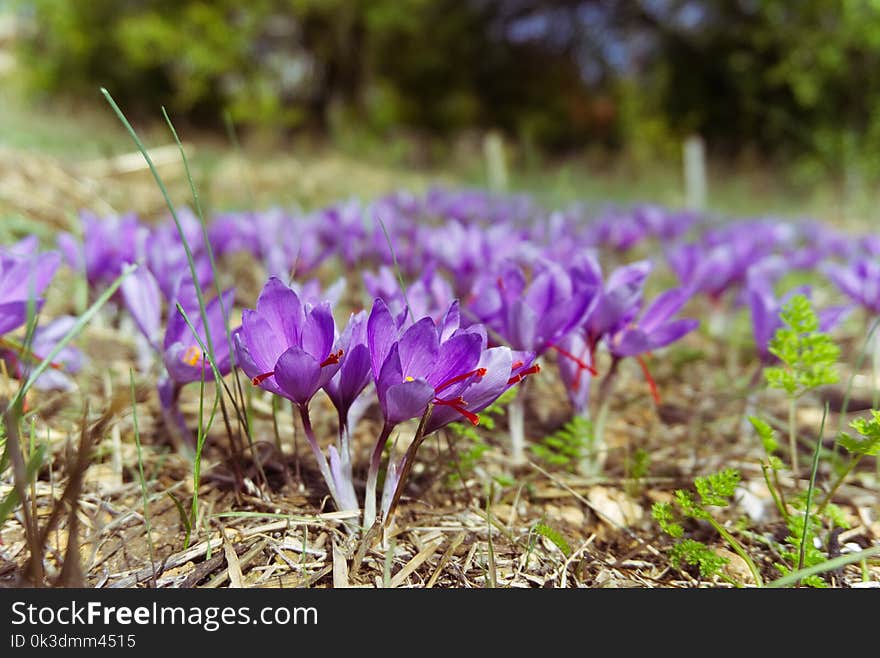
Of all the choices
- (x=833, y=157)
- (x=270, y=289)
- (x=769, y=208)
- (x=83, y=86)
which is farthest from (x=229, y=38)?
(x=270, y=289)

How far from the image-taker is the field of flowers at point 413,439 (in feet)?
3.47

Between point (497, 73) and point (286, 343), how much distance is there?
21.0m

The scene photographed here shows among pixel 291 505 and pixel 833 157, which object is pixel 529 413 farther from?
pixel 833 157

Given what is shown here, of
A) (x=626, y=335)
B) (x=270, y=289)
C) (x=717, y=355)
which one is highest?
(x=270, y=289)

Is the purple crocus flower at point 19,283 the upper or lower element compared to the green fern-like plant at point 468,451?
upper

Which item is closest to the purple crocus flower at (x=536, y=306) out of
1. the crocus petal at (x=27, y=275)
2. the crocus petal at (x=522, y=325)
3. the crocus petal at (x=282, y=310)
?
the crocus petal at (x=522, y=325)

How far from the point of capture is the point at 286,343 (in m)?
1.06

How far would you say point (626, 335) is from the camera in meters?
1.45

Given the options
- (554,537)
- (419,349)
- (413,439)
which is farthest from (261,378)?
(554,537)

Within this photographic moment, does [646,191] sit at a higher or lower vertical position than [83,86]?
lower

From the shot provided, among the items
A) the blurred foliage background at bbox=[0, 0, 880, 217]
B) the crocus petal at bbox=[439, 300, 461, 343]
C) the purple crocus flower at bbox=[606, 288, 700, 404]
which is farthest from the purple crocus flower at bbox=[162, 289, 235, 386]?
the blurred foliage background at bbox=[0, 0, 880, 217]

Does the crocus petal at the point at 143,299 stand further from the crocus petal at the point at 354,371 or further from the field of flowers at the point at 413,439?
the crocus petal at the point at 354,371

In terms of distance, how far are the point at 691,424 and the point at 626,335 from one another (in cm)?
69

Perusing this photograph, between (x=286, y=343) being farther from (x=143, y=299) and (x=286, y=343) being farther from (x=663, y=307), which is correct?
(x=663, y=307)
